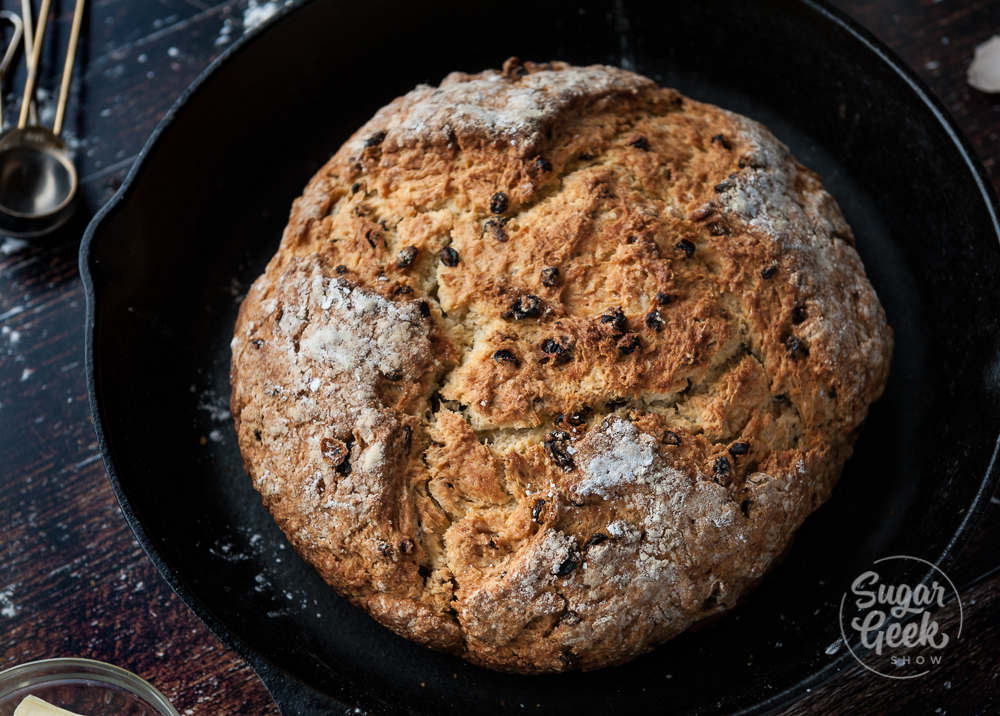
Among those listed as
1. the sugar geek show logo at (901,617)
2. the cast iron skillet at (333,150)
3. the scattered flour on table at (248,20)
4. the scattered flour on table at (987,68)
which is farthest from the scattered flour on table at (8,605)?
the scattered flour on table at (987,68)

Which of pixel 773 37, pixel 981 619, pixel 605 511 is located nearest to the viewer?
pixel 605 511

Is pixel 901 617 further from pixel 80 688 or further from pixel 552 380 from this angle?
pixel 80 688

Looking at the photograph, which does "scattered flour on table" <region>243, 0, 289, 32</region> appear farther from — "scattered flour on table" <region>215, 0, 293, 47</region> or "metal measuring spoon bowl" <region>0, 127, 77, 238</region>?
"metal measuring spoon bowl" <region>0, 127, 77, 238</region>

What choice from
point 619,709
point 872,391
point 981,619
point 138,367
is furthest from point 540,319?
point 981,619

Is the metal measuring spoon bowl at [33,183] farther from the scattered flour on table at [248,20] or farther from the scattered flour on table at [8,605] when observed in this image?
the scattered flour on table at [8,605]

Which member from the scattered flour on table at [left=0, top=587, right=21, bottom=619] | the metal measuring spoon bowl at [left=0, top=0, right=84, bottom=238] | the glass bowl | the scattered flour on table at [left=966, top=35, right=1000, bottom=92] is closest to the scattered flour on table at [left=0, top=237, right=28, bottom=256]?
the metal measuring spoon bowl at [left=0, top=0, right=84, bottom=238]

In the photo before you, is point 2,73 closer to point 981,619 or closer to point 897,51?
point 897,51
